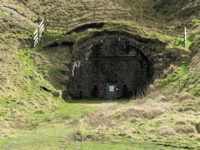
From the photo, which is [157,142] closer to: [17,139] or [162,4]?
[17,139]

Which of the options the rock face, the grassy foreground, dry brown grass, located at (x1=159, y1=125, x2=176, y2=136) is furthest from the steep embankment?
dry brown grass, located at (x1=159, y1=125, x2=176, y2=136)

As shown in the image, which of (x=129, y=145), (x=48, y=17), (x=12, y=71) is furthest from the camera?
(x=48, y=17)

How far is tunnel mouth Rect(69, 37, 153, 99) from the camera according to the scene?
74.8 ft

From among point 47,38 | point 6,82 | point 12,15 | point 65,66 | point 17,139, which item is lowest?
point 17,139

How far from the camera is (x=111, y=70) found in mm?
23875

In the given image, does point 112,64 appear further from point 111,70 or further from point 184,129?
point 184,129

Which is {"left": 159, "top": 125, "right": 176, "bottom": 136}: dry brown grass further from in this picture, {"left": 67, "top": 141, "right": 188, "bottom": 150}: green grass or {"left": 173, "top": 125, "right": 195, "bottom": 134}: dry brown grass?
{"left": 67, "top": 141, "right": 188, "bottom": 150}: green grass

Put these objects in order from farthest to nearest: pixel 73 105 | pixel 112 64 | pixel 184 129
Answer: pixel 112 64 → pixel 73 105 → pixel 184 129

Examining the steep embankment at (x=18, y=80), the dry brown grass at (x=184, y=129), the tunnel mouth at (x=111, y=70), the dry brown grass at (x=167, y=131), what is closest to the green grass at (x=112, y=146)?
the dry brown grass at (x=167, y=131)

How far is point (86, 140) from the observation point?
332 inches

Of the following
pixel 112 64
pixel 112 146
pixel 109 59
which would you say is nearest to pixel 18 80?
pixel 109 59

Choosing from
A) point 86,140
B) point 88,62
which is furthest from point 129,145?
point 88,62

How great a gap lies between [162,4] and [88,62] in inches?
991

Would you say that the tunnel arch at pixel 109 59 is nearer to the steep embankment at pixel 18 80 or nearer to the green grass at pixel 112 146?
the steep embankment at pixel 18 80
